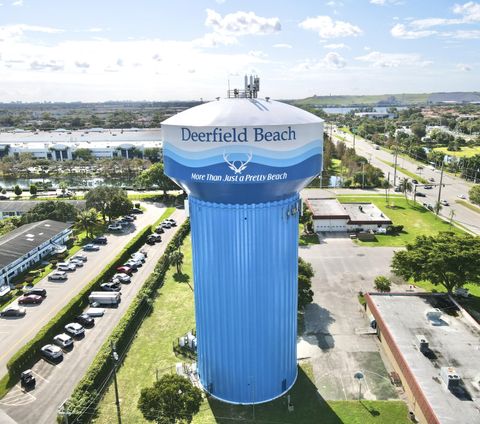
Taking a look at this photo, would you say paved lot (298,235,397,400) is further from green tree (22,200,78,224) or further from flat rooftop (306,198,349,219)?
green tree (22,200,78,224)

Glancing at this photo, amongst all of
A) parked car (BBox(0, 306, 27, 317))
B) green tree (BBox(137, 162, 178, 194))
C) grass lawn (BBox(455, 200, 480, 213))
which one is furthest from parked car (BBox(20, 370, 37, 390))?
grass lawn (BBox(455, 200, 480, 213))

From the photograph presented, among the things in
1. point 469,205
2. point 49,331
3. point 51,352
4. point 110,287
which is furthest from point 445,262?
point 469,205

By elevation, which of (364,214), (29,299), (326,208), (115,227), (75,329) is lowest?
(75,329)

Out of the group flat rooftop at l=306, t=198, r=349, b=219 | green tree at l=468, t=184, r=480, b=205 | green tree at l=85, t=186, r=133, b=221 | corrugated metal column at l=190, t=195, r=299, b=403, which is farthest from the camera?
green tree at l=468, t=184, r=480, b=205

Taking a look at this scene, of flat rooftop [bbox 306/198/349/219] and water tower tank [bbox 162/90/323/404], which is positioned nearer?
water tower tank [bbox 162/90/323/404]

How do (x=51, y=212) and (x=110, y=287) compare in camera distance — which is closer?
(x=110, y=287)

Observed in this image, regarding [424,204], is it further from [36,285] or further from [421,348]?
[36,285]

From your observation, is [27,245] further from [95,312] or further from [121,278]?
[95,312]
